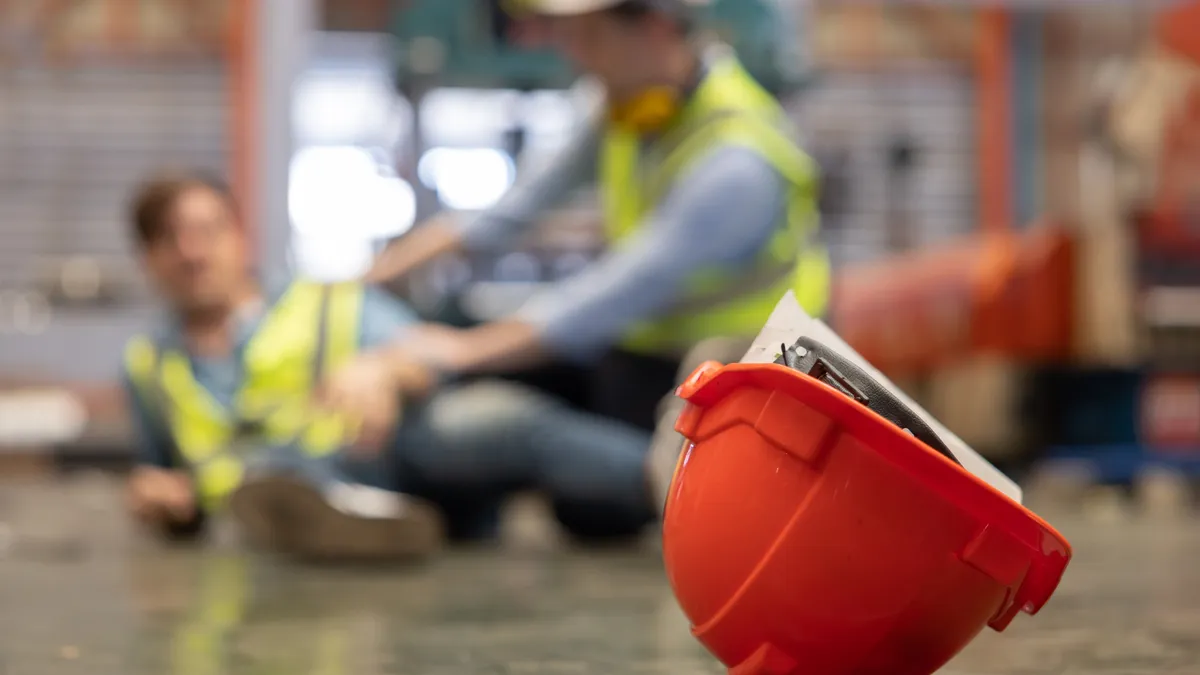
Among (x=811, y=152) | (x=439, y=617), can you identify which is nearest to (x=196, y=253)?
(x=439, y=617)

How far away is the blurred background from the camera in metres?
4.16

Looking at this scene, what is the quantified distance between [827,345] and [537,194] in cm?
181

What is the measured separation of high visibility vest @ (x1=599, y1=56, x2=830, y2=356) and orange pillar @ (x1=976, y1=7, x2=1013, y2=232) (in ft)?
19.9

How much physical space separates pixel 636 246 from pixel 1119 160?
4.81m

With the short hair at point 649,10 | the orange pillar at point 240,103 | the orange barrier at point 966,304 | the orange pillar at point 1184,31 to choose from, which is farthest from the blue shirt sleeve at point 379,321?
the orange pillar at point 240,103

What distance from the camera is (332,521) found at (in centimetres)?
191

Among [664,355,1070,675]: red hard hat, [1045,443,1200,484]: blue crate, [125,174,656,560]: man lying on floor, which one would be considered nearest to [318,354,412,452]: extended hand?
[125,174,656,560]: man lying on floor

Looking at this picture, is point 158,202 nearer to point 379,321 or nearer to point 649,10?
point 379,321

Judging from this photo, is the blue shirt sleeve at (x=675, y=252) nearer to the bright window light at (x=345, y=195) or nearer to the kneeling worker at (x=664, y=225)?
the kneeling worker at (x=664, y=225)

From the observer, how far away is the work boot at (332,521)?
190 centimetres

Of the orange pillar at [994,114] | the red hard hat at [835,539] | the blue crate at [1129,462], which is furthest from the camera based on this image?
the orange pillar at [994,114]

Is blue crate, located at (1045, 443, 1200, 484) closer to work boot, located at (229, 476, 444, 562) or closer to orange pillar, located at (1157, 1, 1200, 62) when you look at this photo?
orange pillar, located at (1157, 1, 1200, 62)

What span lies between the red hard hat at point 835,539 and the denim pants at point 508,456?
1.29 m

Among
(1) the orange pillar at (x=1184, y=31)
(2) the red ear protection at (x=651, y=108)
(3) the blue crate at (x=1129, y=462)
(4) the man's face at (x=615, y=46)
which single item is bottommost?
(3) the blue crate at (x=1129, y=462)
